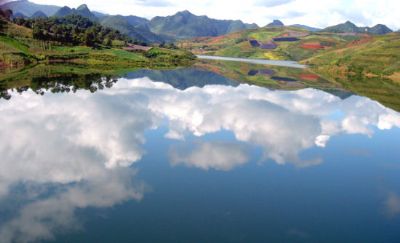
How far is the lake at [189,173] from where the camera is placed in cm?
2002

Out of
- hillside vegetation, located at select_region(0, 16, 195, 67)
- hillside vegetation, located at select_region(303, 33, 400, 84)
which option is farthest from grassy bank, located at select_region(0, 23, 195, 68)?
hillside vegetation, located at select_region(303, 33, 400, 84)

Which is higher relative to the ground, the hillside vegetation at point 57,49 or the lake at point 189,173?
the hillside vegetation at point 57,49

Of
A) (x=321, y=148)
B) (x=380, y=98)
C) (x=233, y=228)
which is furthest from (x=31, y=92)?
(x=380, y=98)

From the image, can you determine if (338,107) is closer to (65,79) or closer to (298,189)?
(298,189)

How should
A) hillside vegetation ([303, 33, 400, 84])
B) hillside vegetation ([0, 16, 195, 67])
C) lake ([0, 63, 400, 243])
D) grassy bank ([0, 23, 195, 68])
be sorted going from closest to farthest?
lake ([0, 63, 400, 243])
grassy bank ([0, 23, 195, 68])
hillside vegetation ([0, 16, 195, 67])
hillside vegetation ([303, 33, 400, 84])

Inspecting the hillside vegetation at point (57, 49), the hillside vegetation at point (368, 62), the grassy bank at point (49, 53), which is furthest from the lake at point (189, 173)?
the hillside vegetation at point (368, 62)

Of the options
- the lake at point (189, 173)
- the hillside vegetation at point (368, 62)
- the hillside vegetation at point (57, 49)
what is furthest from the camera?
the hillside vegetation at point (368, 62)

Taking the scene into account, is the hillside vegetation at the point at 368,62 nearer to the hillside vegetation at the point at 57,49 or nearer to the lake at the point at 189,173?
the hillside vegetation at the point at 57,49

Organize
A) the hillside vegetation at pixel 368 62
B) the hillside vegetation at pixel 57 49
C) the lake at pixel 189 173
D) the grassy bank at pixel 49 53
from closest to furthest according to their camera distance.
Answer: the lake at pixel 189 173 → the grassy bank at pixel 49 53 → the hillside vegetation at pixel 57 49 → the hillside vegetation at pixel 368 62

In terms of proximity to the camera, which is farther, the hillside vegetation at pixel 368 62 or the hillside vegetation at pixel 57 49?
the hillside vegetation at pixel 368 62

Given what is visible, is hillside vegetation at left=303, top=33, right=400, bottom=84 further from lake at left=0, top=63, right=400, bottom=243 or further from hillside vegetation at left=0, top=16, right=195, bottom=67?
lake at left=0, top=63, right=400, bottom=243

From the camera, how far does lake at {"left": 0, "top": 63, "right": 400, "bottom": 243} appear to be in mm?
20016

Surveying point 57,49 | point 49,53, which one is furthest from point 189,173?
point 57,49

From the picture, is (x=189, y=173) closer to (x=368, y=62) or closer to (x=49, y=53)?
(x=49, y=53)
